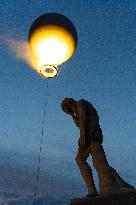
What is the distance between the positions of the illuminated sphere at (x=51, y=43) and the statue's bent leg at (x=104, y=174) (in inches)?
85.7

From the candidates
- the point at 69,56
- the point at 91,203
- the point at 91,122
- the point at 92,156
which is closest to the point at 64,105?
the point at 91,122

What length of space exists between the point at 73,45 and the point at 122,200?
3038 mm

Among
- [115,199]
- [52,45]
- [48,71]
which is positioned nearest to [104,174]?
[115,199]

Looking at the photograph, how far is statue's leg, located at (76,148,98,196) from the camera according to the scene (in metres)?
7.21

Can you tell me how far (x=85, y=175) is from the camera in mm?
7348

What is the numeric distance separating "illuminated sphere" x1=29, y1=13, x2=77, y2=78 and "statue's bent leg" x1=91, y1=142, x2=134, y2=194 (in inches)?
85.7

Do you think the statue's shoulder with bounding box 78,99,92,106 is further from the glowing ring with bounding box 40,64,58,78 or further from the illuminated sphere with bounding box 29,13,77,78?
the glowing ring with bounding box 40,64,58,78

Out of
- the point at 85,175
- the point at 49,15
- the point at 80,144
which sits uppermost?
the point at 49,15

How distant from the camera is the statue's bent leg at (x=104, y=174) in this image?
21.9 ft

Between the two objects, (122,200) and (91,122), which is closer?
(122,200)

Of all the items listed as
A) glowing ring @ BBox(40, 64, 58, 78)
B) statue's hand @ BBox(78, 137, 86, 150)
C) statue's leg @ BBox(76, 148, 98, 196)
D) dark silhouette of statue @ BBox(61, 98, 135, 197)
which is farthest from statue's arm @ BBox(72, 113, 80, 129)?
glowing ring @ BBox(40, 64, 58, 78)

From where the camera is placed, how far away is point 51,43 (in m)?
6.18

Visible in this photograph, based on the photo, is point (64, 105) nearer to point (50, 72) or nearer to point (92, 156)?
point (92, 156)

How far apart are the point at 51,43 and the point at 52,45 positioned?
0.04m
